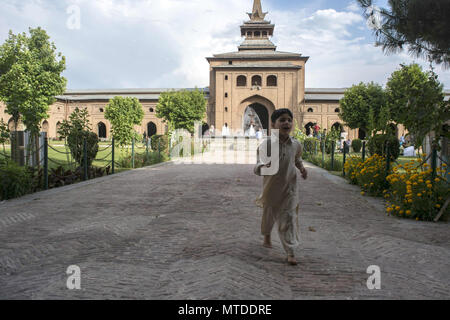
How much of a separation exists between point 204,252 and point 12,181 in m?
4.77

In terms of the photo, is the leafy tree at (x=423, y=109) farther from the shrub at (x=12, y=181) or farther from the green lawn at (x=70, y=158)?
the green lawn at (x=70, y=158)

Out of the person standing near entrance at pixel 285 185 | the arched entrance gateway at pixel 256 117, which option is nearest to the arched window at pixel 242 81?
the arched entrance gateway at pixel 256 117

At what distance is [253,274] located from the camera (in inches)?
108

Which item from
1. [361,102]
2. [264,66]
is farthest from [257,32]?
[361,102]

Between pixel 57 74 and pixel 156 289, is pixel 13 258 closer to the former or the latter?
pixel 156 289

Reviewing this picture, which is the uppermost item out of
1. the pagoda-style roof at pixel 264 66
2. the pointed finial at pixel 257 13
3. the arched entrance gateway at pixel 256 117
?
the pointed finial at pixel 257 13

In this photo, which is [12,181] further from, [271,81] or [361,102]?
[271,81]

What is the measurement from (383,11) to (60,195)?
26.4ft

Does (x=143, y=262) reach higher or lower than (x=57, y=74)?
lower

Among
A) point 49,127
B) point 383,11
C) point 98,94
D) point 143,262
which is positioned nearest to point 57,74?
point 49,127

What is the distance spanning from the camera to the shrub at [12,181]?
6133 millimetres

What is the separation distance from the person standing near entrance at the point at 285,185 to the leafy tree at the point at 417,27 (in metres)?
5.32

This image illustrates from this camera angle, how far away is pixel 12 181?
6246 millimetres

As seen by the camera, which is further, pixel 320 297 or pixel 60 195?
pixel 60 195
